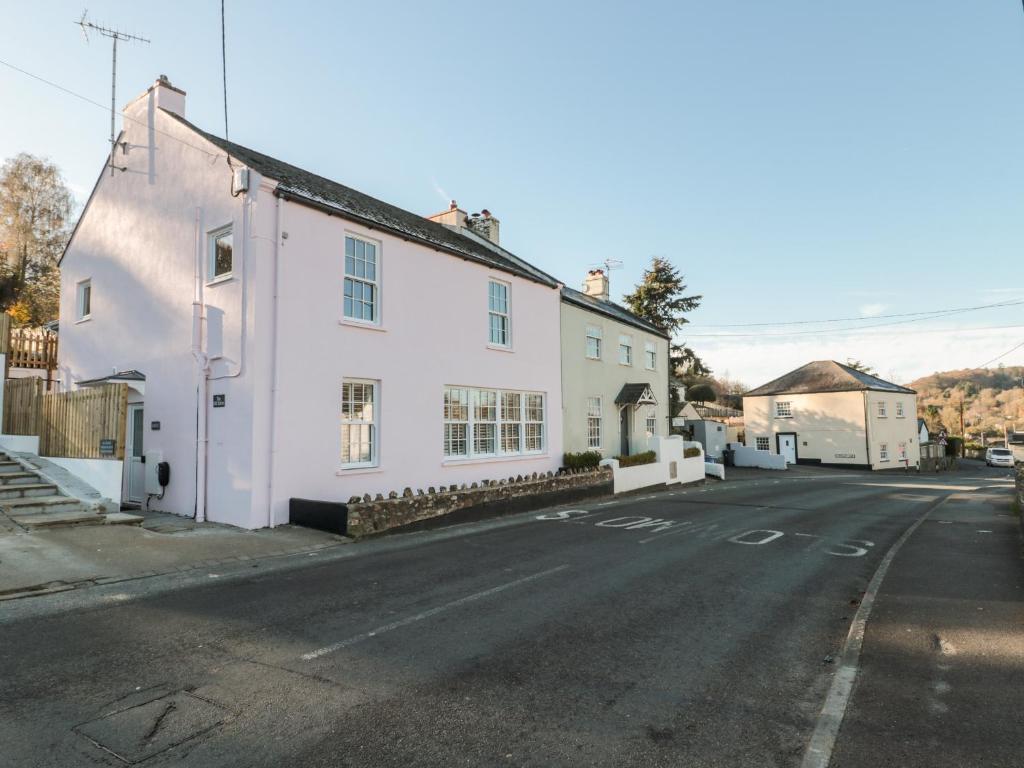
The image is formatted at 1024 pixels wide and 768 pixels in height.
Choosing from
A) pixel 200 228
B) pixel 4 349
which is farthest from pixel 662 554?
pixel 4 349

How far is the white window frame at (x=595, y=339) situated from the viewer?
22375 mm

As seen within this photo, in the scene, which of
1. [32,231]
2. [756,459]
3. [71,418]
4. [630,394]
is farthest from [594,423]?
[32,231]

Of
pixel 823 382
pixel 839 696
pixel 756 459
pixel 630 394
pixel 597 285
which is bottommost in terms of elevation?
pixel 756 459

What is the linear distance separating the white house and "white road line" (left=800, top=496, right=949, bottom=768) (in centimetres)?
975

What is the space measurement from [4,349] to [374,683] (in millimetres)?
15878

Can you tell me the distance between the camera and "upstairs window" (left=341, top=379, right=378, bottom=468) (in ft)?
42.6

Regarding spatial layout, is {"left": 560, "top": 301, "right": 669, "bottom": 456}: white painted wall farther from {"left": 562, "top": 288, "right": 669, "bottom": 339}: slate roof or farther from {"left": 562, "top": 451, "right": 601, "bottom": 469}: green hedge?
{"left": 562, "top": 451, "right": 601, "bottom": 469}: green hedge

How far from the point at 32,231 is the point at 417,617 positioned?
4181 cm

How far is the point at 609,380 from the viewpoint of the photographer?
2336cm

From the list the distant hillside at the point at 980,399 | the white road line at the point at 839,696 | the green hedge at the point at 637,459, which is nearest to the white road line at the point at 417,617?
the white road line at the point at 839,696

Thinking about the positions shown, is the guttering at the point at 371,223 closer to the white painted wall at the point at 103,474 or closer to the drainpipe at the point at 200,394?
the drainpipe at the point at 200,394

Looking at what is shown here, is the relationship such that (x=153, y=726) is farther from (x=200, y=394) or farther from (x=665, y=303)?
(x=665, y=303)

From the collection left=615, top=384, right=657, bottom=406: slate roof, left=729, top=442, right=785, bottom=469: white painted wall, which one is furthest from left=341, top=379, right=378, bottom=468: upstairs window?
left=729, top=442, right=785, bottom=469: white painted wall

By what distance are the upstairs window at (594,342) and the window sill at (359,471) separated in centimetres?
1129
